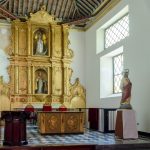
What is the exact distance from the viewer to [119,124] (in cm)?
927

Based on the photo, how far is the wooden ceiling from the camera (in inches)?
565

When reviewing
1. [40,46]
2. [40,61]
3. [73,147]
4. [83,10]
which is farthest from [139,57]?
[40,46]

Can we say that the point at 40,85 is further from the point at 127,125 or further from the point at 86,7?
the point at 127,125

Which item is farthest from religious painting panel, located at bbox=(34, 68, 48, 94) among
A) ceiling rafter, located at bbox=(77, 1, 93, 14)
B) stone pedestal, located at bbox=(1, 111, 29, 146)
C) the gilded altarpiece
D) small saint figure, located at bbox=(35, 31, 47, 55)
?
stone pedestal, located at bbox=(1, 111, 29, 146)

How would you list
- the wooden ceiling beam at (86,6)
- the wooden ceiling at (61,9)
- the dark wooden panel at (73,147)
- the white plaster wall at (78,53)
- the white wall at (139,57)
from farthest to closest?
the white plaster wall at (78,53) < the wooden ceiling beam at (86,6) < the wooden ceiling at (61,9) < the white wall at (139,57) < the dark wooden panel at (73,147)

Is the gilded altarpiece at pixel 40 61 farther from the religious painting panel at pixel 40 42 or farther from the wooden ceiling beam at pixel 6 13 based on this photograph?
the wooden ceiling beam at pixel 6 13

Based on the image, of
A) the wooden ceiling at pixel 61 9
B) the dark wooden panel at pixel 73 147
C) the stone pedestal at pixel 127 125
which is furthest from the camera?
the wooden ceiling at pixel 61 9

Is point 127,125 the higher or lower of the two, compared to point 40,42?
lower

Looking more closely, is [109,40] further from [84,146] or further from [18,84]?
[84,146]

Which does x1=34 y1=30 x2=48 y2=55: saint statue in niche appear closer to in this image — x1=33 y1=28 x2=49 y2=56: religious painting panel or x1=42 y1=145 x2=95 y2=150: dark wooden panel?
x1=33 y1=28 x2=49 y2=56: religious painting panel

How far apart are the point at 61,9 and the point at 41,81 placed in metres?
3.66

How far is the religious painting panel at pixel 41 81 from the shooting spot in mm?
14844

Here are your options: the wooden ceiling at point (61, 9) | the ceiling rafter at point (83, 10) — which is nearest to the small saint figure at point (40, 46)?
the wooden ceiling at point (61, 9)

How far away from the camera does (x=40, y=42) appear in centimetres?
1513
